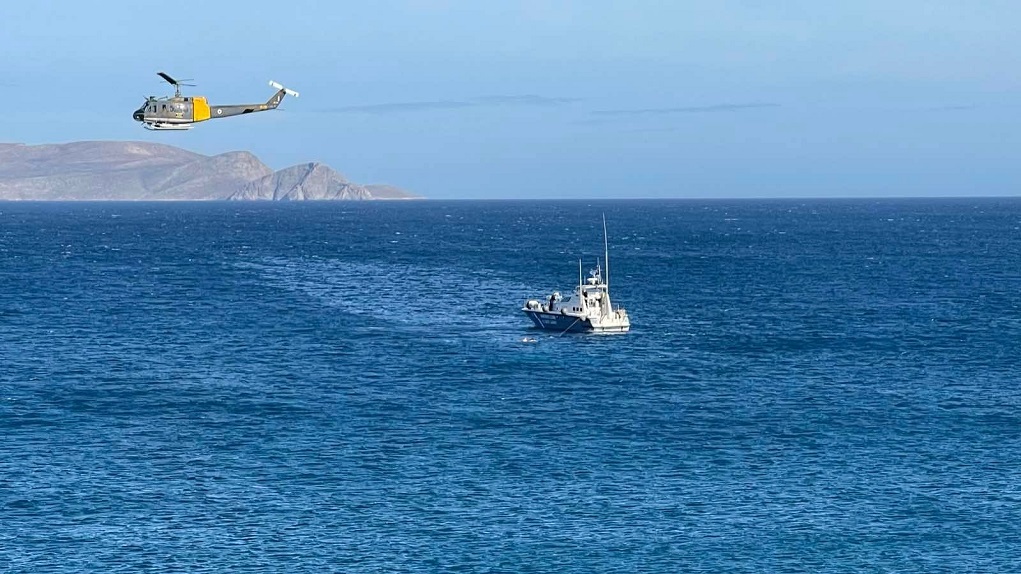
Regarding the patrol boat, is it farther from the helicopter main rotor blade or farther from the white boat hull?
the helicopter main rotor blade

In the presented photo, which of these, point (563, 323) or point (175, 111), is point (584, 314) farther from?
point (175, 111)

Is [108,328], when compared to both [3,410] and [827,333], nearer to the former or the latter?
[3,410]

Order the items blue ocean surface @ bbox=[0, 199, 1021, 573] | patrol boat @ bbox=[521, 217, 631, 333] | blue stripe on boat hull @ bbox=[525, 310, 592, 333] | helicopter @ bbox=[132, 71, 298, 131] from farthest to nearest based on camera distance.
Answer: blue stripe on boat hull @ bbox=[525, 310, 592, 333], patrol boat @ bbox=[521, 217, 631, 333], helicopter @ bbox=[132, 71, 298, 131], blue ocean surface @ bbox=[0, 199, 1021, 573]

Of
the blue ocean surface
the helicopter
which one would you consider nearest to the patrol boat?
the blue ocean surface

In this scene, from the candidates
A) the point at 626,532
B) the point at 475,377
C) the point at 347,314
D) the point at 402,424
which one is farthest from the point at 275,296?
the point at 626,532

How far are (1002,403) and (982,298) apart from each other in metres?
76.5

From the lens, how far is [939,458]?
8450 cm

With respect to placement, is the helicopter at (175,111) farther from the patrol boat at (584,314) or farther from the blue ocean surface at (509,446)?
the patrol boat at (584,314)

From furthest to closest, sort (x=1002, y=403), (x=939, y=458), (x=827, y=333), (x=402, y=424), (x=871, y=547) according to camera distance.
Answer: (x=827, y=333) < (x=1002, y=403) < (x=402, y=424) < (x=939, y=458) < (x=871, y=547)

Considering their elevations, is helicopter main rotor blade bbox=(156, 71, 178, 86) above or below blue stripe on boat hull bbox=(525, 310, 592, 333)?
above

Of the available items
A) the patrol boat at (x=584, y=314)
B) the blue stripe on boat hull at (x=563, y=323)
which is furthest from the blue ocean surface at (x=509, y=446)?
the patrol boat at (x=584, y=314)

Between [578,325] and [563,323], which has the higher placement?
[563,323]

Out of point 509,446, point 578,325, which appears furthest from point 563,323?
point 509,446

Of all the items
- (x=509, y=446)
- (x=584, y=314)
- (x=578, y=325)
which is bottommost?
(x=509, y=446)
